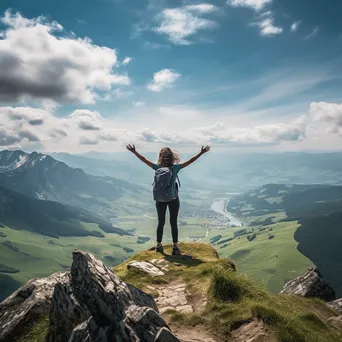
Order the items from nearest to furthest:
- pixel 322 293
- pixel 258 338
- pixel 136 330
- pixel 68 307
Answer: pixel 136 330 → pixel 258 338 → pixel 68 307 → pixel 322 293

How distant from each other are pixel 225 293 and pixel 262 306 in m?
1.85

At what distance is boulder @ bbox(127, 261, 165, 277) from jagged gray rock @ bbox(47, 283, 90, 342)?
5.77m

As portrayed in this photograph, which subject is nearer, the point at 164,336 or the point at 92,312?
the point at 164,336

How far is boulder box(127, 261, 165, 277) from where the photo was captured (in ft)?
49.0

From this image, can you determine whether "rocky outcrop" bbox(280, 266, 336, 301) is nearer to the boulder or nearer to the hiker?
the hiker

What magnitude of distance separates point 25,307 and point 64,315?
3.13m

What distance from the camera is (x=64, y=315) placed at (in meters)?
9.34

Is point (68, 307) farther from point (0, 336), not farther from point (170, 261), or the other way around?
point (170, 261)

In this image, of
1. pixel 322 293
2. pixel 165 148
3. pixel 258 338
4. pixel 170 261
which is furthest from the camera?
pixel 322 293

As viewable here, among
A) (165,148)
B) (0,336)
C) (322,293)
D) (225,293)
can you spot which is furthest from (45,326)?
(322,293)

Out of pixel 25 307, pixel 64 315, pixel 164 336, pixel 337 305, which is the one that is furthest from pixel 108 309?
pixel 337 305

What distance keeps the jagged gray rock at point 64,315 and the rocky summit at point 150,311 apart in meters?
0.03

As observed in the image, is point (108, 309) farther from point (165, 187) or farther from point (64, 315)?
point (165, 187)

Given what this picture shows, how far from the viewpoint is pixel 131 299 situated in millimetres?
8781
